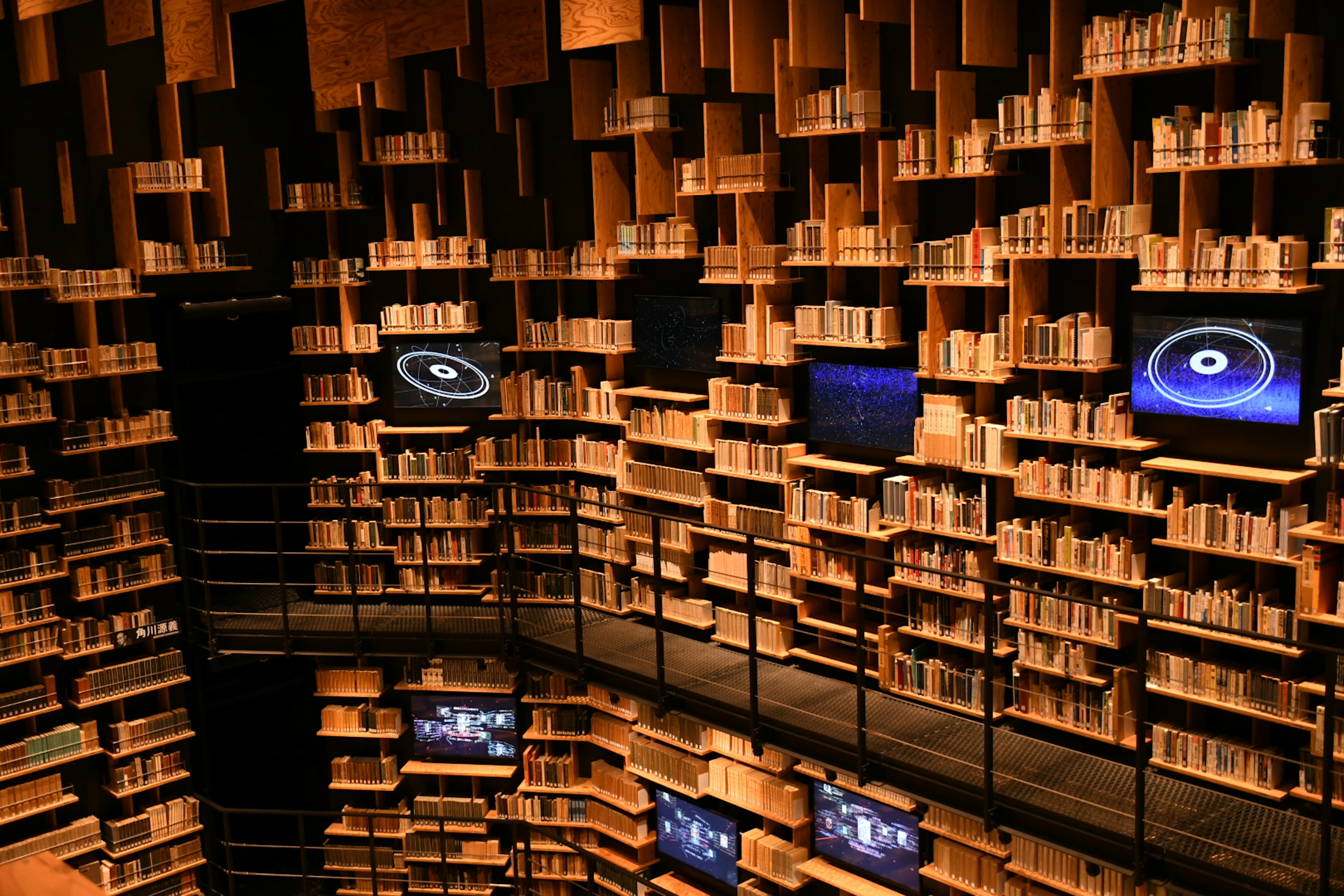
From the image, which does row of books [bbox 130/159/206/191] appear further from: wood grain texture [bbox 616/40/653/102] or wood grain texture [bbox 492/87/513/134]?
wood grain texture [bbox 616/40/653/102]

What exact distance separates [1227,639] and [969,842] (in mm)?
1956

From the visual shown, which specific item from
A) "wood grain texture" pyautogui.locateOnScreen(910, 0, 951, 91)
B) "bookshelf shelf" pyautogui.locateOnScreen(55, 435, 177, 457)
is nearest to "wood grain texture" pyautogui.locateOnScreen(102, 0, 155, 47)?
"bookshelf shelf" pyautogui.locateOnScreen(55, 435, 177, 457)

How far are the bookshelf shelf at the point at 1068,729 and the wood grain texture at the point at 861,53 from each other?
3572 millimetres

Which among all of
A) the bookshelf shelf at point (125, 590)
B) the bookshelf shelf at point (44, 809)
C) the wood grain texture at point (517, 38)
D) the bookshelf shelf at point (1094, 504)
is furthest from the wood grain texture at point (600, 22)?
the bookshelf shelf at point (44, 809)

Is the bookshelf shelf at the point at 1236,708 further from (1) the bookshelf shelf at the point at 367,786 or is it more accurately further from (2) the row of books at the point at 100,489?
(2) the row of books at the point at 100,489

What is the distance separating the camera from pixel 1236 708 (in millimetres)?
5980

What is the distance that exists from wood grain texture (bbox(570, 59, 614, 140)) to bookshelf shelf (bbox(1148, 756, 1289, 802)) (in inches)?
208

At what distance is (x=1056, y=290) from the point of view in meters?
6.75

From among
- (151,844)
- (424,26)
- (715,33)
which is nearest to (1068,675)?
(715,33)

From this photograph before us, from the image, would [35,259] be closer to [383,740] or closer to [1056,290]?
[383,740]

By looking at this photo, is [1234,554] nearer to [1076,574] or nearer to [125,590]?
[1076,574]

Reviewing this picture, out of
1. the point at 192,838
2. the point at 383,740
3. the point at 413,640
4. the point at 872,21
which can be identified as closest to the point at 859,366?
the point at 872,21

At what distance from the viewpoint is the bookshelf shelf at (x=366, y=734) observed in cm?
980

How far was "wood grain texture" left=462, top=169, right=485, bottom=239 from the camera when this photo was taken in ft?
30.5
